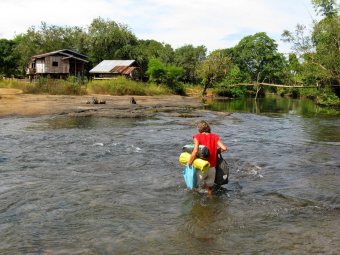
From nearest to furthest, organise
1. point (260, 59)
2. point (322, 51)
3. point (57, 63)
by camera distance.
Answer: point (322, 51) → point (57, 63) → point (260, 59)

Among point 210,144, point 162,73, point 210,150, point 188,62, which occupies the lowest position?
point 210,150

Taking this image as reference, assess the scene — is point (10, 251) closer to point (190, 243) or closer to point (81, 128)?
point (190, 243)

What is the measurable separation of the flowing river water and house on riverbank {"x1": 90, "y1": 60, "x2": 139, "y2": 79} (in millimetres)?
46768

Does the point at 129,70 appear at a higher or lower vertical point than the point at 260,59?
lower

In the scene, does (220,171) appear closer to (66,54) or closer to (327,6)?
(327,6)

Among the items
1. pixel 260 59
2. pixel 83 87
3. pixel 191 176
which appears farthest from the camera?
pixel 260 59

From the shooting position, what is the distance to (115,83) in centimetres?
4978

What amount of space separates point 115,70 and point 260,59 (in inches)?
1511

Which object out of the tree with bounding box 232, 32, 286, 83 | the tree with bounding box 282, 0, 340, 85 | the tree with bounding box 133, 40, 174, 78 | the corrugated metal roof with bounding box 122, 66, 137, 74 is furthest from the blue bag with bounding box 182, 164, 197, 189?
the tree with bounding box 232, 32, 286, 83

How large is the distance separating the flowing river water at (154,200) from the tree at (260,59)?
234ft

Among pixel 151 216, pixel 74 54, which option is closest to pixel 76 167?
pixel 151 216

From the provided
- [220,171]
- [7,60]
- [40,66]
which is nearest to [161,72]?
[40,66]

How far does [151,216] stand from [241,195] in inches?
102

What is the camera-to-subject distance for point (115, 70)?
207 ft
